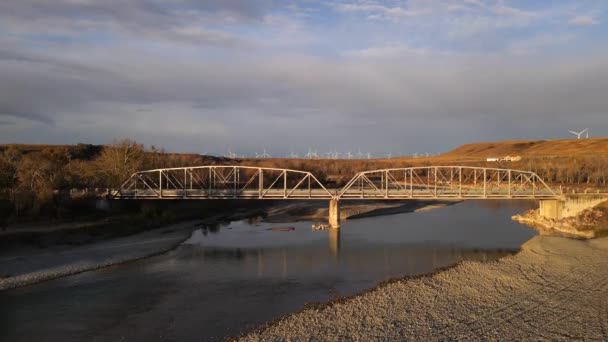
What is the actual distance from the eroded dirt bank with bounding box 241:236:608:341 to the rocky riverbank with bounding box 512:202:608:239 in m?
14.7

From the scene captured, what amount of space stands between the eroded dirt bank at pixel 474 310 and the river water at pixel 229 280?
2099 millimetres

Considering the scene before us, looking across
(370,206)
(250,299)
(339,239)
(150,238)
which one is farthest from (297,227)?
(250,299)

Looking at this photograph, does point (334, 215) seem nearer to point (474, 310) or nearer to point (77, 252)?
point (77, 252)

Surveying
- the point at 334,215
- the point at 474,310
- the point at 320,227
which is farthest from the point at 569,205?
the point at 474,310

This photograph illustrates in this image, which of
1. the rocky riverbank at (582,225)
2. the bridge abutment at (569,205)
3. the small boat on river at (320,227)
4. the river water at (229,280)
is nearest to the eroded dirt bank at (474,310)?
the river water at (229,280)

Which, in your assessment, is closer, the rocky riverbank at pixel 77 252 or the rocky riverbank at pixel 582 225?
the rocky riverbank at pixel 77 252

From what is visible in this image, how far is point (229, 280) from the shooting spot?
91.9 feet

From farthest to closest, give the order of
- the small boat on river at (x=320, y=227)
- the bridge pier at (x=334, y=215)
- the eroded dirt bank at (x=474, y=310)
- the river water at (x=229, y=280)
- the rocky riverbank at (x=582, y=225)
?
1. the bridge pier at (x=334, y=215)
2. the small boat on river at (x=320, y=227)
3. the rocky riverbank at (x=582, y=225)
4. the river water at (x=229, y=280)
5. the eroded dirt bank at (x=474, y=310)

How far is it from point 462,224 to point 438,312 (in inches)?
1404

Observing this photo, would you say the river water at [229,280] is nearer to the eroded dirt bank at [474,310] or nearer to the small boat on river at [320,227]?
the small boat on river at [320,227]

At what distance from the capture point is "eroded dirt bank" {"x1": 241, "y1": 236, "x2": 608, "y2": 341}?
18.6m

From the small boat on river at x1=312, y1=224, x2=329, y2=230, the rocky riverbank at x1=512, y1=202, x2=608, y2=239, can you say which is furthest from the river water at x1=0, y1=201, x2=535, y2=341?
the rocky riverbank at x1=512, y1=202, x2=608, y2=239

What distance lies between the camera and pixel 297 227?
52.7m

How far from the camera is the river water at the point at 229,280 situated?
65.5ft
